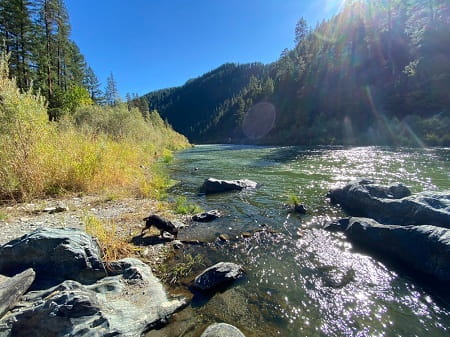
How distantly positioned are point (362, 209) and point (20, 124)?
1209 cm

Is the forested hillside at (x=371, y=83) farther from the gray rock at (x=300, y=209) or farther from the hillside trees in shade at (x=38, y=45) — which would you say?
Result: the hillside trees in shade at (x=38, y=45)

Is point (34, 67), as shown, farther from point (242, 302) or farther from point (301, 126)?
point (301, 126)

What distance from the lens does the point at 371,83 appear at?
5788 centimetres

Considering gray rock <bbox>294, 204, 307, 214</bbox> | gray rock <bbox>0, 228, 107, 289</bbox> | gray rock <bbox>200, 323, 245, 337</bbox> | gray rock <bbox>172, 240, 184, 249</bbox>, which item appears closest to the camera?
gray rock <bbox>200, 323, 245, 337</bbox>

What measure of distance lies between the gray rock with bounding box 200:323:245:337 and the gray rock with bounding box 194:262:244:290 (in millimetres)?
1032

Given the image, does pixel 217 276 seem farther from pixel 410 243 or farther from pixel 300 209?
pixel 300 209

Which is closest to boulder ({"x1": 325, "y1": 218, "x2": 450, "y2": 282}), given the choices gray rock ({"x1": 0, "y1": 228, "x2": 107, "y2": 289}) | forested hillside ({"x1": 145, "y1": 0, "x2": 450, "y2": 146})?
gray rock ({"x1": 0, "y1": 228, "x2": 107, "y2": 289})

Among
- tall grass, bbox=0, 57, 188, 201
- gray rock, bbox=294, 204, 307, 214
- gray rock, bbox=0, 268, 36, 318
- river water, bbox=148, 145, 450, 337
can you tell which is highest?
tall grass, bbox=0, 57, 188, 201

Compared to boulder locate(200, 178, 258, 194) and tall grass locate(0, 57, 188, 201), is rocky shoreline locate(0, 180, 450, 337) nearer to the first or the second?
tall grass locate(0, 57, 188, 201)

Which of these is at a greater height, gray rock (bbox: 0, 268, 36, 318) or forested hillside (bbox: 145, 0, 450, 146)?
forested hillside (bbox: 145, 0, 450, 146)

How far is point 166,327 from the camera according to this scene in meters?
3.85

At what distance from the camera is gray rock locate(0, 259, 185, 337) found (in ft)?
10.5

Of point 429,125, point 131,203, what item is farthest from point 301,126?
point 131,203

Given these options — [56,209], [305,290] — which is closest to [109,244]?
[56,209]
